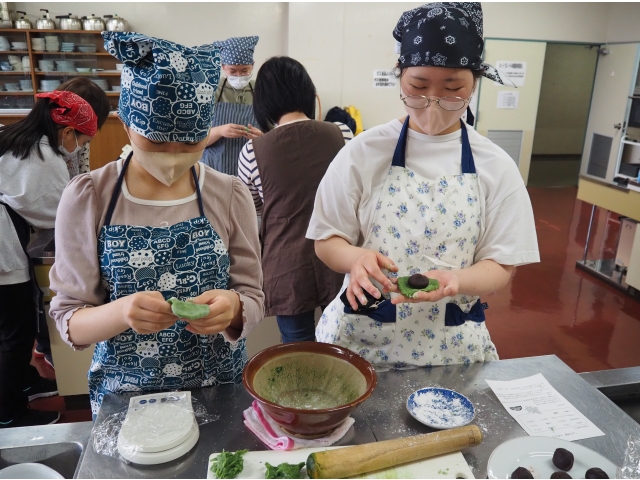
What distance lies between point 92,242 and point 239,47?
7.58ft

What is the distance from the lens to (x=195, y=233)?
1263 mm

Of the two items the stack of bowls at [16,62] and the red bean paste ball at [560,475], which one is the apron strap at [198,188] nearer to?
the red bean paste ball at [560,475]

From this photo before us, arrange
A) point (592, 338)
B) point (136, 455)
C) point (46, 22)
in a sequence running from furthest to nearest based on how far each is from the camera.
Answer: point (46, 22)
point (592, 338)
point (136, 455)

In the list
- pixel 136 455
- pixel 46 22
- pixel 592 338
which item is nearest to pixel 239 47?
pixel 136 455

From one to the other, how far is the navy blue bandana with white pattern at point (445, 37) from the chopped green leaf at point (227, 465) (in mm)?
1103

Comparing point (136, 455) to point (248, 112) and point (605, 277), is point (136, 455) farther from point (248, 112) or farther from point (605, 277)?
point (605, 277)

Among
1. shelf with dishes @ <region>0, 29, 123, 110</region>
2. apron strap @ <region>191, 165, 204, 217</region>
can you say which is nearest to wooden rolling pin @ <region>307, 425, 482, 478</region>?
apron strap @ <region>191, 165, 204, 217</region>

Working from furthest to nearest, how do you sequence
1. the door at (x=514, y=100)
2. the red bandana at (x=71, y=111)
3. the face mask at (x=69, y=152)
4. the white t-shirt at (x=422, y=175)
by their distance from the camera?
the door at (x=514, y=100), the face mask at (x=69, y=152), the red bandana at (x=71, y=111), the white t-shirt at (x=422, y=175)

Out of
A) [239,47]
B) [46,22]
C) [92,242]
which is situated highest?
[46,22]

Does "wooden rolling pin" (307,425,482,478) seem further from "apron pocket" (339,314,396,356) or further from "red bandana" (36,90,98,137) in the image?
"red bandana" (36,90,98,137)

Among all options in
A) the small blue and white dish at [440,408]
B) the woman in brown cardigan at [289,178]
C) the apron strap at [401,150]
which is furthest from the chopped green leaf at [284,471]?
the woman in brown cardigan at [289,178]

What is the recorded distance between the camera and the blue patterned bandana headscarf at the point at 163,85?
3.52 feet

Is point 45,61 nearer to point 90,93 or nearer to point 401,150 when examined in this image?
point 90,93

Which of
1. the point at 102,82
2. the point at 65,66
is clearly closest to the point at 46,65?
the point at 65,66
